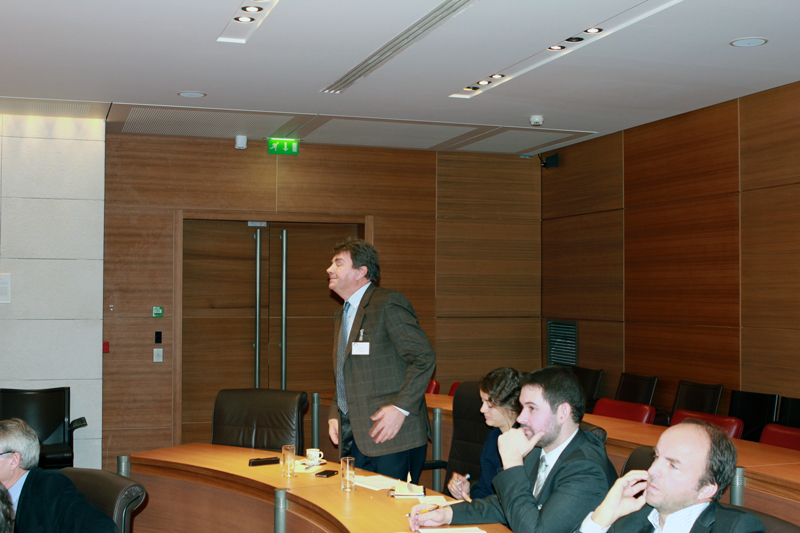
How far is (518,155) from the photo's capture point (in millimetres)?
8523

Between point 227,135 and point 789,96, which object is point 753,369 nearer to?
point 789,96

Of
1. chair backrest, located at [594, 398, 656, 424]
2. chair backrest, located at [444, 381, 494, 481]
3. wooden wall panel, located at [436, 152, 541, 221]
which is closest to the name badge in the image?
chair backrest, located at [444, 381, 494, 481]

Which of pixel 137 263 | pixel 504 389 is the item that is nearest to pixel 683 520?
pixel 504 389

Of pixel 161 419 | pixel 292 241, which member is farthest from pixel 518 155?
pixel 161 419

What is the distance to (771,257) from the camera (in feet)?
18.7

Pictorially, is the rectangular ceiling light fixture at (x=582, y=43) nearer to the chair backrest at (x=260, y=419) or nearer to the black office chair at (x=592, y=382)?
the chair backrest at (x=260, y=419)

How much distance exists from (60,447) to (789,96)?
6134 mm

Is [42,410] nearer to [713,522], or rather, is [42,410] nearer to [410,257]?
[410,257]

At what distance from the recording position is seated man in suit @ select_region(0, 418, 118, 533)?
8.71 ft

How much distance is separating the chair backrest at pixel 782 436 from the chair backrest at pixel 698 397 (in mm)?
1597

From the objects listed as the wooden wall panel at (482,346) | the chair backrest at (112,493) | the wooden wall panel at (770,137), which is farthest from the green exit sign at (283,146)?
the chair backrest at (112,493)

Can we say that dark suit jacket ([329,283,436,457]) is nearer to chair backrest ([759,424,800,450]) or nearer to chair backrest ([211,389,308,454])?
chair backrest ([211,389,308,454])

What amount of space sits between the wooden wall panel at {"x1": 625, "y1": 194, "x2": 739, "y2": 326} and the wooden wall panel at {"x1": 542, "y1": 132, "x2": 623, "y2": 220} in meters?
0.42

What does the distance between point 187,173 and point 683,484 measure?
6.16m
